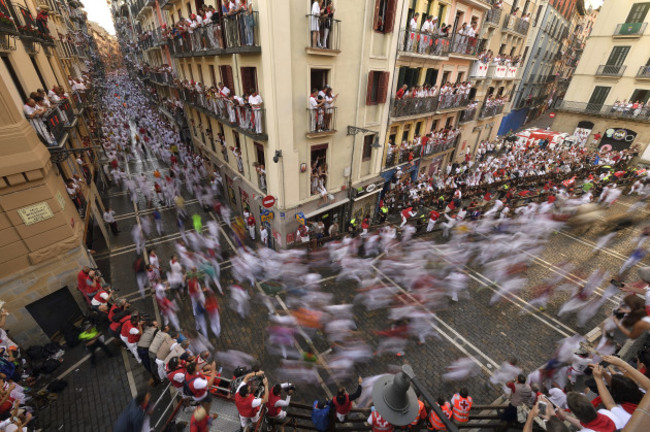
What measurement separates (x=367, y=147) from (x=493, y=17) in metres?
15.3

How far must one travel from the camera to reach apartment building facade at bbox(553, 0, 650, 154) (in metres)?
26.1

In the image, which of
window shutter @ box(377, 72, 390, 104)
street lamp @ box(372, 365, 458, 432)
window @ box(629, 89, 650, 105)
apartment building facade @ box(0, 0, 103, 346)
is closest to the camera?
street lamp @ box(372, 365, 458, 432)

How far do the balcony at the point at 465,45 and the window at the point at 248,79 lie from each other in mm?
12881

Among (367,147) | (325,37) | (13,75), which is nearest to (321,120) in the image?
(325,37)

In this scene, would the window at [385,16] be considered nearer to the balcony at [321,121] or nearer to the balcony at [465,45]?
the balcony at [321,121]

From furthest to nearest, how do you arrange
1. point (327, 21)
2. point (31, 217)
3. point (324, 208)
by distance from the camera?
point (324, 208), point (327, 21), point (31, 217)

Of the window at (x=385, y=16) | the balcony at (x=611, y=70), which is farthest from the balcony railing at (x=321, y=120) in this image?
the balcony at (x=611, y=70)

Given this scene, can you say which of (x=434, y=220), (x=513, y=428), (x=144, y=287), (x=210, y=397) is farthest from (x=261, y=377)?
(x=434, y=220)

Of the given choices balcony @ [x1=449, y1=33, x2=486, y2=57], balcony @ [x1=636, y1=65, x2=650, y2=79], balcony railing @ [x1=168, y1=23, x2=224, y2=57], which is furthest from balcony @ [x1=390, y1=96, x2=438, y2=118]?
balcony @ [x1=636, y1=65, x2=650, y2=79]

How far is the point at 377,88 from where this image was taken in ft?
44.8

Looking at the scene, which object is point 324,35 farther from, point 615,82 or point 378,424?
point 615,82

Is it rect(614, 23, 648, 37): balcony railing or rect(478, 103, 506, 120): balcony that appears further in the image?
rect(614, 23, 648, 37): balcony railing

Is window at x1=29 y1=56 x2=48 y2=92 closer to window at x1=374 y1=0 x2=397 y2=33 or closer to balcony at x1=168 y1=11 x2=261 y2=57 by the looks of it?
balcony at x1=168 y1=11 x2=261 y2=57

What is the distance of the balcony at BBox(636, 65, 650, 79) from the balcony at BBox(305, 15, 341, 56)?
33499mm
